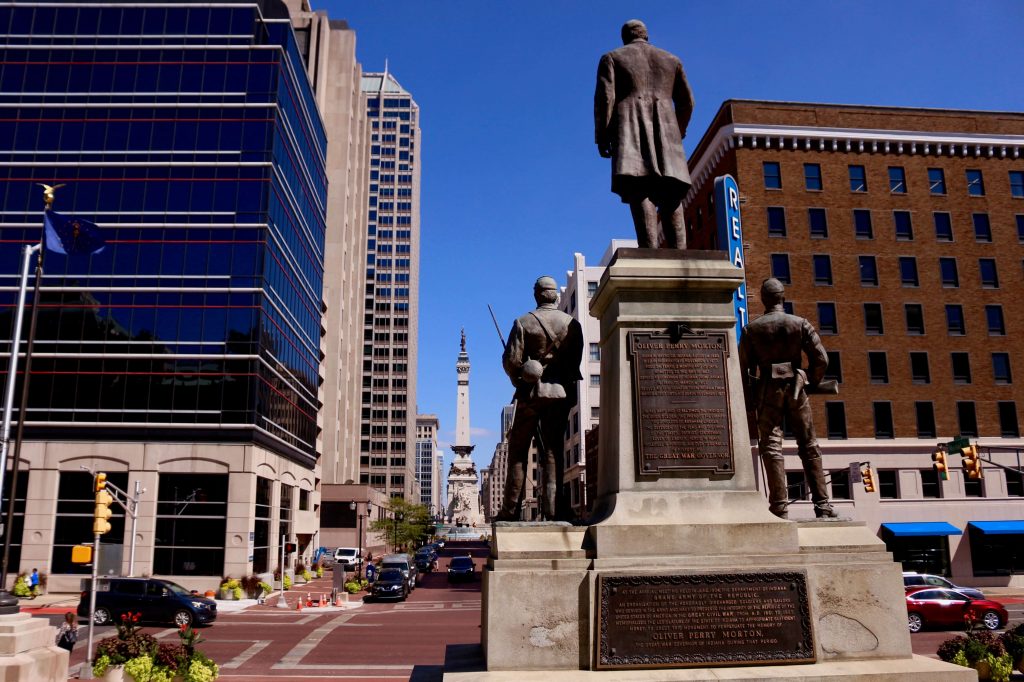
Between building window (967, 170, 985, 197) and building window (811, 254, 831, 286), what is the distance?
10.7 m

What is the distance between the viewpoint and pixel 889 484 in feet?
144

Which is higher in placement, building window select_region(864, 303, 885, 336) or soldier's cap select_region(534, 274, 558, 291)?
building window select_region(864, 303, 885, 336)

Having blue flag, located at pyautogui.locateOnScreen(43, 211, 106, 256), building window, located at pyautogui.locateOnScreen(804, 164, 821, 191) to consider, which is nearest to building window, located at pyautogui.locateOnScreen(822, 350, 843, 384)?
building window, located at pyautogui.locateOnScreen(804, 164, 821, 191)

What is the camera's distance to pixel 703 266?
8.20 meters

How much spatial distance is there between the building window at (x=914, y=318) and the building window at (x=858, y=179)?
25.4 feet

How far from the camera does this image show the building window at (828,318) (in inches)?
1821

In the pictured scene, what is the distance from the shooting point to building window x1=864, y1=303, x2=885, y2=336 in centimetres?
4650

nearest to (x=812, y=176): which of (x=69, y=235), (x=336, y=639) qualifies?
(x=336, y=639)

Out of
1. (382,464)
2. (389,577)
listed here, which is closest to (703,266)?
(389,577)

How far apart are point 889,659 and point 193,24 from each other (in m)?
55.0

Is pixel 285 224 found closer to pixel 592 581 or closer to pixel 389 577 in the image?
pixel 389 577

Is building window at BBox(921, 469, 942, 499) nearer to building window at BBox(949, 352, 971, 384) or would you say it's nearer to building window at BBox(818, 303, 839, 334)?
building window at BBox(949, 352, 971, 384)

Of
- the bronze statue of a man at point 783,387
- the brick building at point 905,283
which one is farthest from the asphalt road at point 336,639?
the brick building at point 905,283

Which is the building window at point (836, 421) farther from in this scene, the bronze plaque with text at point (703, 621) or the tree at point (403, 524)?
the tree at point (403, 524)
